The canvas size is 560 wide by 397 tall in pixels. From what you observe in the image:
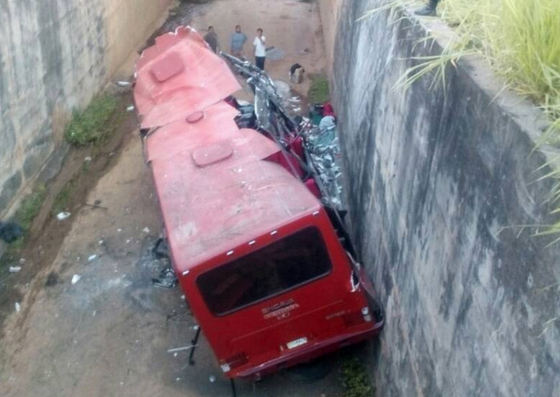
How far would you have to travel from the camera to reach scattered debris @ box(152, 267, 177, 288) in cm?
859

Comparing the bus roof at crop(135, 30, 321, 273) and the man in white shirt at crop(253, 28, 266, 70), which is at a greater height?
the bus roof at crop(135, 30, 321, 273)

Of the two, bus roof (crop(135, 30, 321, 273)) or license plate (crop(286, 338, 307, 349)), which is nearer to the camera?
bus roof (crop(135, 30, 321, 273))

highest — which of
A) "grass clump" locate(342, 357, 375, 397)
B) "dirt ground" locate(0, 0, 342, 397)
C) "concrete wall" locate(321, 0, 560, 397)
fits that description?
"concrete wall" locate(321, 0, 560, 397)

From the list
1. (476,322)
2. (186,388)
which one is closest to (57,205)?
(186,388)

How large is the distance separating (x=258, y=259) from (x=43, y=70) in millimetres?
5997

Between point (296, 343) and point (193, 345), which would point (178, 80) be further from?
point (296, 343)

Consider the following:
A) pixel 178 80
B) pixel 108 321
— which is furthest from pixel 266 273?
pixel 178 80

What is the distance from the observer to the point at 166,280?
865cm

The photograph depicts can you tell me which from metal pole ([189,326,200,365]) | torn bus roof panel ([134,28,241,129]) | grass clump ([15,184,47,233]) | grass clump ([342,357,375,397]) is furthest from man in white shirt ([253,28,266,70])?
grass clump ([342,357,375,397])

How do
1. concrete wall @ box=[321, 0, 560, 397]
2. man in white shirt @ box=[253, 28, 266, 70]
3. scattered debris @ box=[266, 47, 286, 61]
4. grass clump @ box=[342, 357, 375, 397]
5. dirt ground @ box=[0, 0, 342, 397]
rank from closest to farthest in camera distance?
Answer: concrete wall @ box=[321, 0, 560, 397]
grass clump @ box=[342, 357, 375, 397]
dirt ground @ box=[0, 0, 342, 397]
man in white shirt @ box=[253, 28, 266, 70]
scattered debris @ box=[266, 47, 286, 61]

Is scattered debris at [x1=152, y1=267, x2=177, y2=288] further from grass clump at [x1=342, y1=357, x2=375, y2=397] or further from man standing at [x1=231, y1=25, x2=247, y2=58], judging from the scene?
man standing at [x1=231, y1=25, x2=247, y2=58]

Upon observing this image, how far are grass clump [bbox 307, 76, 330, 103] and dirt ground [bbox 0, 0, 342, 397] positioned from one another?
3.67 m

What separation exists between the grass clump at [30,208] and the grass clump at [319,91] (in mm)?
5069

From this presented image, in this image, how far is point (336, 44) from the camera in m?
12.8
